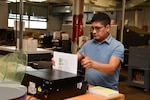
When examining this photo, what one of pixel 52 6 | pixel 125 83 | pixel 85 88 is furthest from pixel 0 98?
pixel 52 6

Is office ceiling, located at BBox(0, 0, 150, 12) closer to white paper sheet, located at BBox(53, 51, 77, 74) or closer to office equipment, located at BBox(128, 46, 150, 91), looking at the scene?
office equipment, located at BBox(128, 46, 150, 91)

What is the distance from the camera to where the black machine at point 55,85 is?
1403mm

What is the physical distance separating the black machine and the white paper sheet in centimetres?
6

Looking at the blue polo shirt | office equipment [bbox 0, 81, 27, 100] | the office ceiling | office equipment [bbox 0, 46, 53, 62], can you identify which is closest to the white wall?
the office ceiling

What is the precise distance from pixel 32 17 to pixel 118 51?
29.5 ft

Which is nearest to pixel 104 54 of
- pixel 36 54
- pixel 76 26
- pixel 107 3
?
pixel 36 54

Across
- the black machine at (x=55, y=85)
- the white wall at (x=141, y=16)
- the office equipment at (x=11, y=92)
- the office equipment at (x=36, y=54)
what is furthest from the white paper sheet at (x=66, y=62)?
the white wall at (x=141, y=16)

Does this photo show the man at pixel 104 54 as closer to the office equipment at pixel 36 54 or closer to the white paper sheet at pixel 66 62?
the white paper sheet at pixel 66 62

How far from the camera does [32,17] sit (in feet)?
34.3

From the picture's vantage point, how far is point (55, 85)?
1.41m

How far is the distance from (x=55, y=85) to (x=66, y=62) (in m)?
0.31

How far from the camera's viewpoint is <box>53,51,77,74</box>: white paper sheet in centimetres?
162

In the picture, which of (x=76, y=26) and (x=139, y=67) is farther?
(x=139, y=67)

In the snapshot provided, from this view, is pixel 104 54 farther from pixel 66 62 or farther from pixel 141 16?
pixel 141 16
